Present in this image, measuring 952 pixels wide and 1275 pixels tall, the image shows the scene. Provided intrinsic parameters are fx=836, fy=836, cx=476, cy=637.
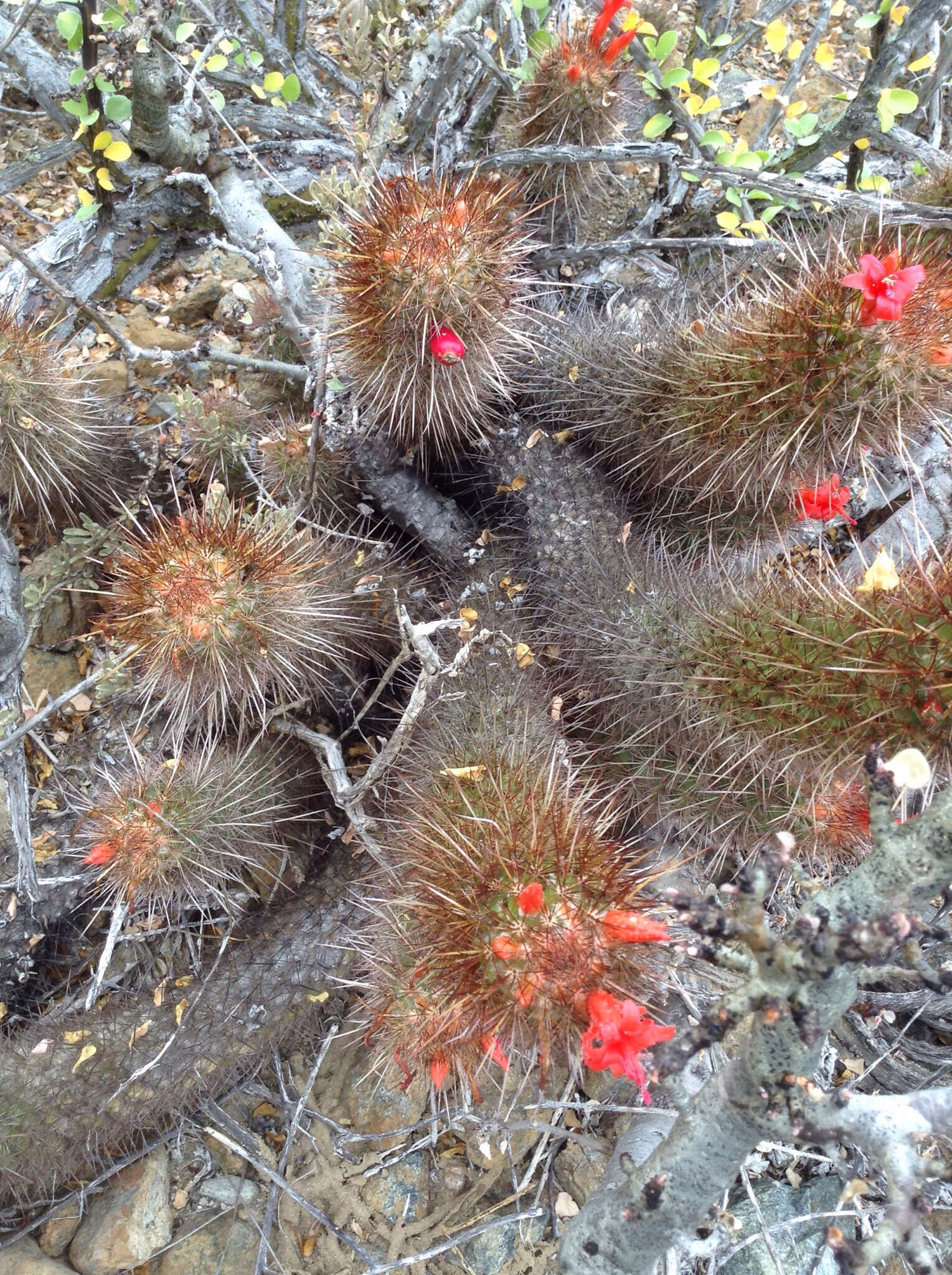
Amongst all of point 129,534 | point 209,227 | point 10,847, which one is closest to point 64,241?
point 209,227

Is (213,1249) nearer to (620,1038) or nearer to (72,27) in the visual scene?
(620,1038)

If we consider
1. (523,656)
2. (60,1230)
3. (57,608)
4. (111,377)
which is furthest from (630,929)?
(111,377)

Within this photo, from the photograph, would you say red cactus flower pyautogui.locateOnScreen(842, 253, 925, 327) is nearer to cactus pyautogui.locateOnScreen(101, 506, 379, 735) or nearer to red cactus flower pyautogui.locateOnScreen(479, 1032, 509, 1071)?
cactus pyautogui.locateOnScreen(101, 506, 379, 735)

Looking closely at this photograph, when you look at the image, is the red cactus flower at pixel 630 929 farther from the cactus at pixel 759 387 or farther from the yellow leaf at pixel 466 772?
the cactus at pixel 759 387

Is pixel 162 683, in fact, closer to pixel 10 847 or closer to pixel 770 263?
pixel 10 847

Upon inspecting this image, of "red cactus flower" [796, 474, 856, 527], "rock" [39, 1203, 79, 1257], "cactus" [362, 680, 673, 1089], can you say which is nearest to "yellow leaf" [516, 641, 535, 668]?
"cactus" [362, 680, 673, 1089]

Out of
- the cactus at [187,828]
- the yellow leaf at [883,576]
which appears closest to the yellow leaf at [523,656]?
the cactus at [187,828]
